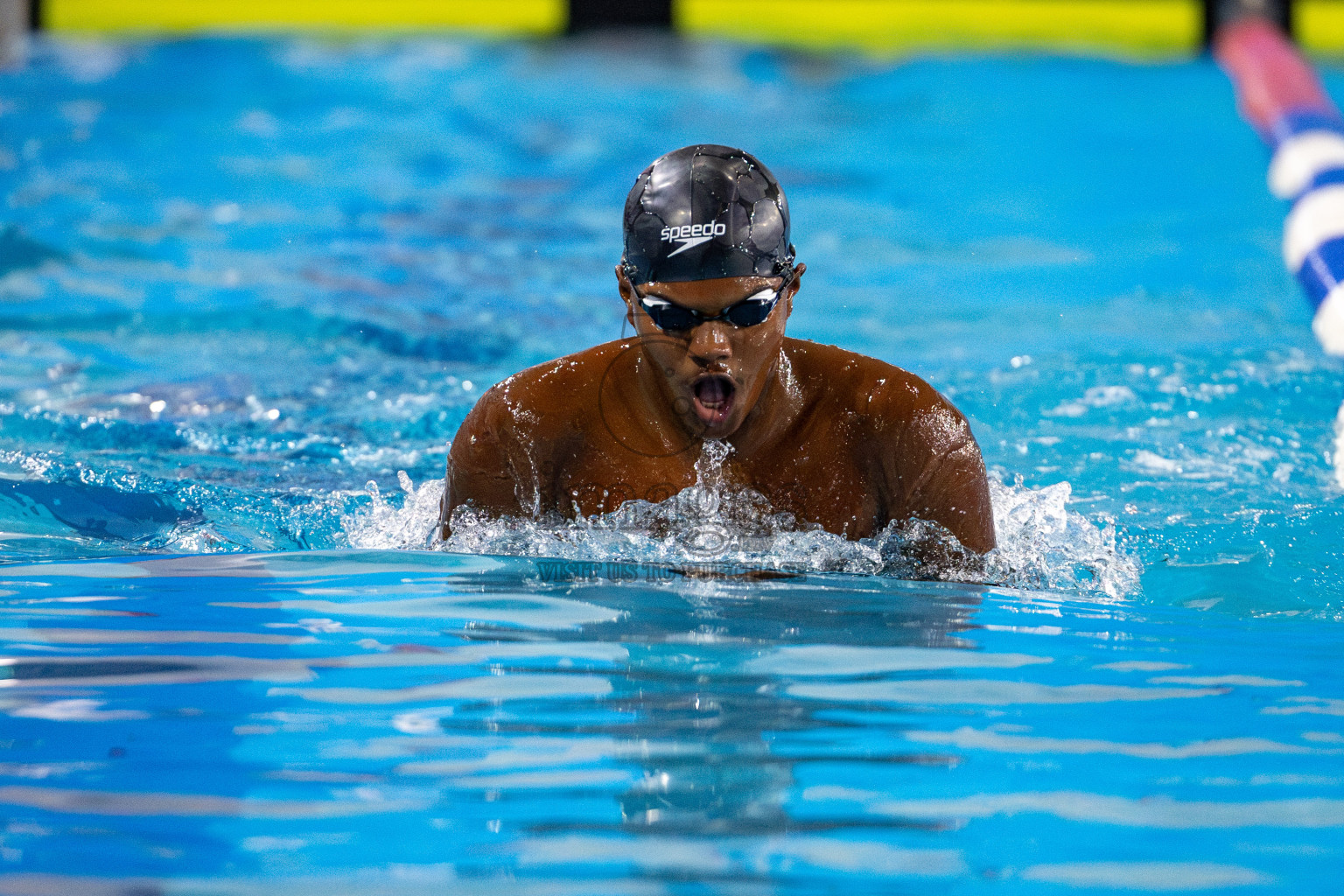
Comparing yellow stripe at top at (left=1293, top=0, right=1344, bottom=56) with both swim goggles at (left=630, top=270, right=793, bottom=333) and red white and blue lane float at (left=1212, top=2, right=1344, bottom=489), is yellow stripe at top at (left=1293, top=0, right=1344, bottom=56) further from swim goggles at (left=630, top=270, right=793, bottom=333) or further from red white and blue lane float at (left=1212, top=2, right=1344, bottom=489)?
swim goggles at (left=630, top=270, right=793, bottom=333)

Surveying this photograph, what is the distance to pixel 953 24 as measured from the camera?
1052 centimetres

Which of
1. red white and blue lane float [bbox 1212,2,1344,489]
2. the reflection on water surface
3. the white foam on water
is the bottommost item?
the reflection on water surface

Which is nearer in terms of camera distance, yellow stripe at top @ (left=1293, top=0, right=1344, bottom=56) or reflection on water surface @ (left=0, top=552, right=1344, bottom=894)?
reflection on water surface @ (left=0, top=552, right=1344, bottom=894)

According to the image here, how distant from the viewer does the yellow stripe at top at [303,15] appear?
1012 cm

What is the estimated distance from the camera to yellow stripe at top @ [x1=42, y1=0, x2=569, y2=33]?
10125 millimetres

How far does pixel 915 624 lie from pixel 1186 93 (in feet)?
25.7

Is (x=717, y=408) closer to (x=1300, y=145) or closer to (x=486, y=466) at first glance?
(x=486, y=466)

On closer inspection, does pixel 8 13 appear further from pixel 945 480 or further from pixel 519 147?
pixel 945 480

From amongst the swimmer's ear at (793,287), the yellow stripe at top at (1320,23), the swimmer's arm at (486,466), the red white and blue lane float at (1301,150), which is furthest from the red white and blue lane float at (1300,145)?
the swimmer's arm at (486,466)

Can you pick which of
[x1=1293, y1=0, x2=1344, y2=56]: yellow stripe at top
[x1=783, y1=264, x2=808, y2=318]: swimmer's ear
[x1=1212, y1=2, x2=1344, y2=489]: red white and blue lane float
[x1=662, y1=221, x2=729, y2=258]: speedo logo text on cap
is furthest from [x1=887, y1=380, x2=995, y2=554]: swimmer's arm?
[x1=1293, y1=0, x2=1344, y2=56]: yellow stripe at top

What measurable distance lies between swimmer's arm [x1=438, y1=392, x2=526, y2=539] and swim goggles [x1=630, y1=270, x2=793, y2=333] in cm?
39

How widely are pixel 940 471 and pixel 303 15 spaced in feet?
29.9

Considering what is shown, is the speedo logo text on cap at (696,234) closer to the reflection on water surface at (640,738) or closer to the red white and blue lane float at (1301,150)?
the reflection on water surface at (640,738)

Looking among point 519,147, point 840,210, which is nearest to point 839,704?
point 840,210
